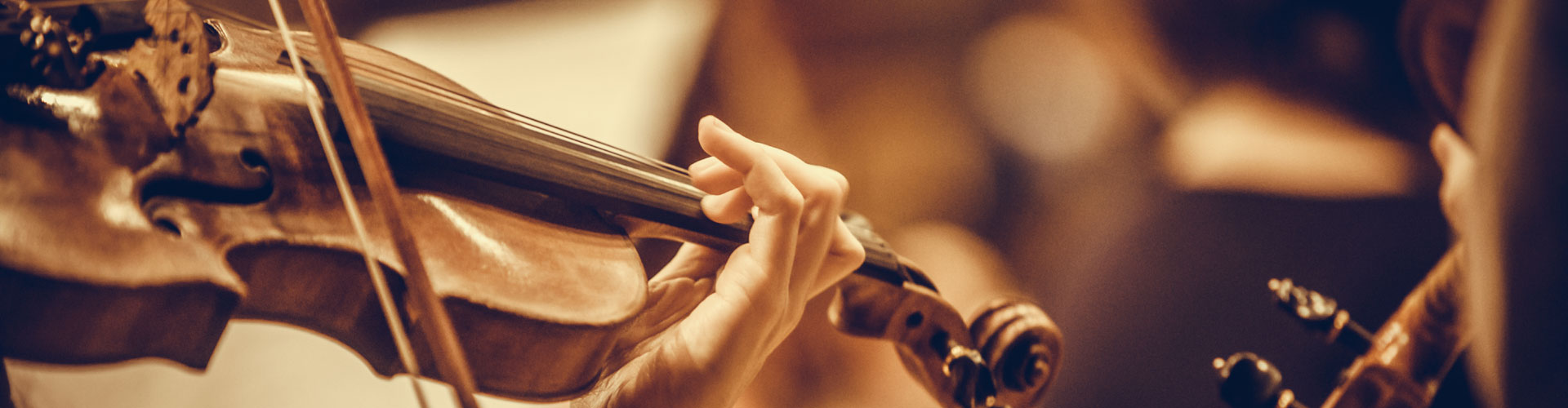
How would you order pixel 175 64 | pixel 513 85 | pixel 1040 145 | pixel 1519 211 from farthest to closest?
pixel 513 85
pixel 1040 145
pixel 175 64
pixel 1519 211

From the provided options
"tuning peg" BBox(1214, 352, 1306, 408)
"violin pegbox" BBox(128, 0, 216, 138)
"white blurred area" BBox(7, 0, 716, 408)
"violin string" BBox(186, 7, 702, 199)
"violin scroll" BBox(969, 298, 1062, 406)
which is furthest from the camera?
"white blurred area" BBox(7, 0, 716, 408)

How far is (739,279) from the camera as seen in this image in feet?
1.92

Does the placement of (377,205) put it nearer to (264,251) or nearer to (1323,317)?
(264,251)

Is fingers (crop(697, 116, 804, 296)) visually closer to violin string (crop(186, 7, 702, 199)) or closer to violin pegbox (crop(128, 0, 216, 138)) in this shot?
violin string (crop(186, 7, 702, 199))

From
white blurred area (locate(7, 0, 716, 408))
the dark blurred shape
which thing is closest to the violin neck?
white blurred area (locate(7, 0, 716, 408))

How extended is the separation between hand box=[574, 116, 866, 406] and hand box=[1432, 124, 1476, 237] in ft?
2.42

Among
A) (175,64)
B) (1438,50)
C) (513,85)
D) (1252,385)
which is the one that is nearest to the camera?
(175,64)

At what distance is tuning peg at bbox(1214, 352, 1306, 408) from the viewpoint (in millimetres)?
707

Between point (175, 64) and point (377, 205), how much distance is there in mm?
133

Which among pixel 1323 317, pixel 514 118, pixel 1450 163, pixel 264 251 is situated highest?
pixel 1450 163

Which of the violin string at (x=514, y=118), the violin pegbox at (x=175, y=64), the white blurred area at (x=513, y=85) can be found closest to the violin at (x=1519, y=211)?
the violin string at (x=514, y=118)

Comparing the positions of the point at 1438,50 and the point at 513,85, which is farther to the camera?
the point at 513,85

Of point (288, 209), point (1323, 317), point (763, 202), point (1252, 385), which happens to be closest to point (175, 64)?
point (288, 209)

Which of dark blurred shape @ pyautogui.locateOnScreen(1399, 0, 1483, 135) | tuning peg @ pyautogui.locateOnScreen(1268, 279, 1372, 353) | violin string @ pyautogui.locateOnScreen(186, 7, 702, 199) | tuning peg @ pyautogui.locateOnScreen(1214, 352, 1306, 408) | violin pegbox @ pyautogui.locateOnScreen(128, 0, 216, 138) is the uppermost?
dark blurred shape @ pyautogui.locateOnScreen(1399, 0, 1483, 135)
